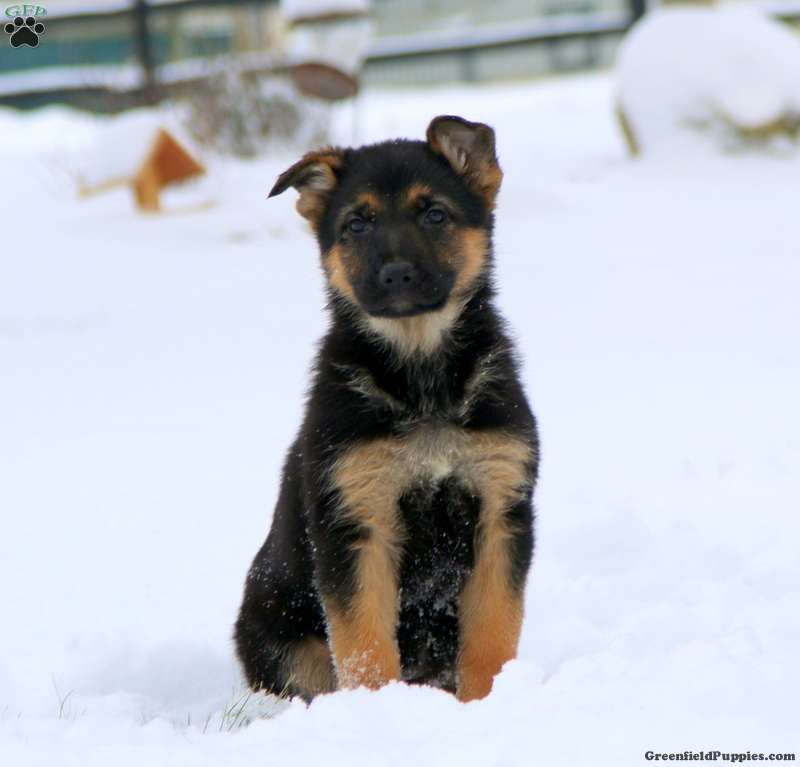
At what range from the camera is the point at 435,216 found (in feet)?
15.1

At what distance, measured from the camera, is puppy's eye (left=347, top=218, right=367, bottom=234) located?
4.63 meters

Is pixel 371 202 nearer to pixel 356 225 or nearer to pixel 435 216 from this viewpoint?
pixel 356 225

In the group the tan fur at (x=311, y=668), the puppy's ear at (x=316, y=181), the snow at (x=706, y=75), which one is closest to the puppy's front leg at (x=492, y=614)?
the tan fur at (x=311, y=668)

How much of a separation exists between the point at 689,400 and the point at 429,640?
3.83 meters

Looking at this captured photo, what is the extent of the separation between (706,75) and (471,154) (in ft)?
35.6

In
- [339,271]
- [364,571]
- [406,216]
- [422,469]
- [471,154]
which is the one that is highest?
[471,154]

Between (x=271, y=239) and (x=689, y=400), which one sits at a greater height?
(x=689, y=400)

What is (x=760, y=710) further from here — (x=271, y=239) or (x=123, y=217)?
(x=123, y=217)

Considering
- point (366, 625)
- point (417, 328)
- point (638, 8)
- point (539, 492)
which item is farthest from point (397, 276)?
point (638, 8)

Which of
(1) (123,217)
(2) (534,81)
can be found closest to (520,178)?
(1) (123,217)

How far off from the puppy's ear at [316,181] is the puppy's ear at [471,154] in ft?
1.18

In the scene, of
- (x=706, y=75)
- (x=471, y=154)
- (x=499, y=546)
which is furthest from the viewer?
(x=706, y=75)

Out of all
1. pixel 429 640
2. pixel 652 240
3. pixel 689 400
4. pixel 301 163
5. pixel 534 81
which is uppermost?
pixel 301 163

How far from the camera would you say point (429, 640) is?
15.1 ft
